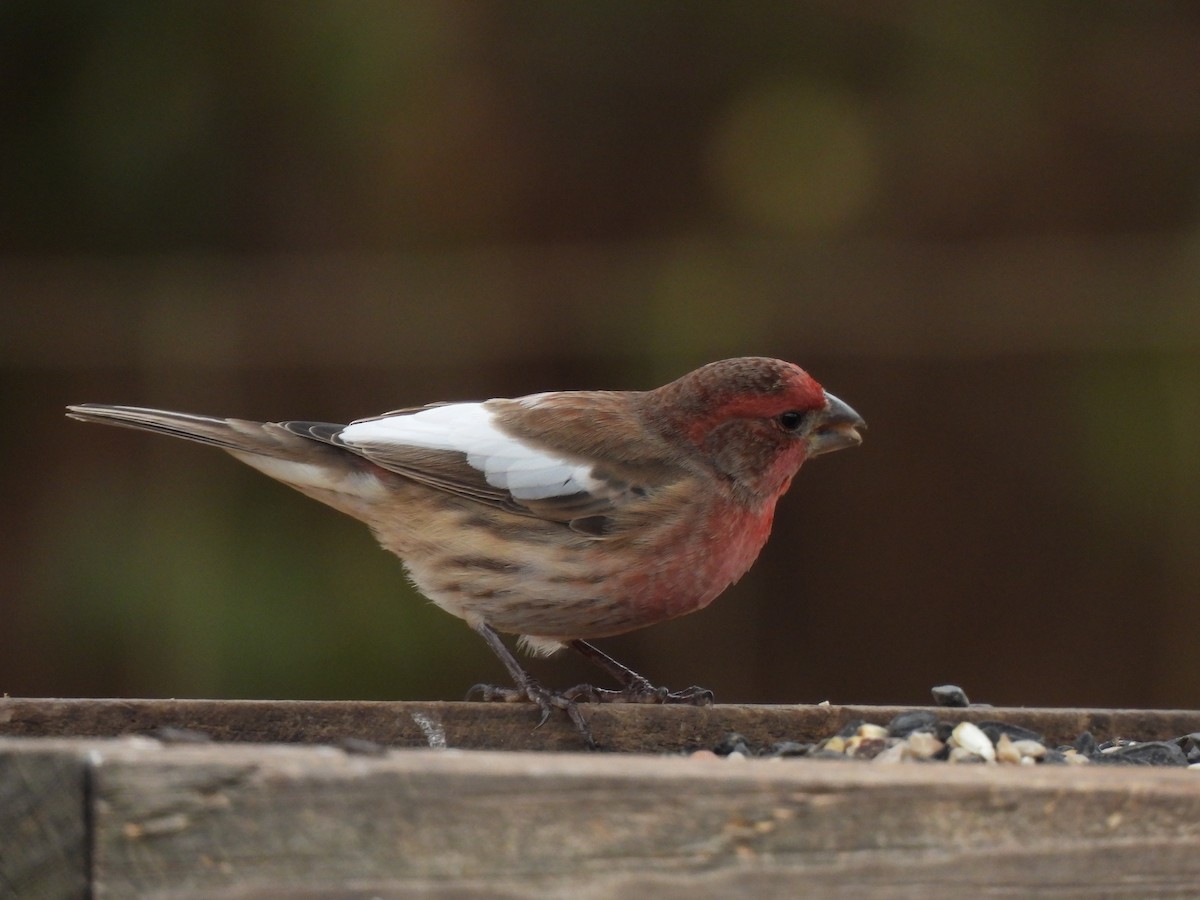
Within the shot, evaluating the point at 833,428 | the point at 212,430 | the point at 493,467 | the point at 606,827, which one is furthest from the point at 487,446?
the point at 606,827

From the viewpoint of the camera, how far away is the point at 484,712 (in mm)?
3941

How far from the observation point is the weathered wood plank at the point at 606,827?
7.54 ft

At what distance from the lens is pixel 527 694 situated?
170 inches

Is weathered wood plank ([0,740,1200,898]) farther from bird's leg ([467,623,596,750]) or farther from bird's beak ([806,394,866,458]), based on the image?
bird's beak ([806,394,866,458])

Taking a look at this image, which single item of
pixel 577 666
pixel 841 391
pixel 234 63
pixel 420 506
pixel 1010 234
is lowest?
pixel 577 666

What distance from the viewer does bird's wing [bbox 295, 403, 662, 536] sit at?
4840 millimetres

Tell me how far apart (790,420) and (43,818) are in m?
3.24

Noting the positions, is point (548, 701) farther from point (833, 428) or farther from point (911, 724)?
point (833, 428)

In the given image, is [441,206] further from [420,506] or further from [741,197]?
Answer: [420,506]

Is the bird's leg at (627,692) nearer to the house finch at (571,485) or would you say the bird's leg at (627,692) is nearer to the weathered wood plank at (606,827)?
the house finch at (571,485)

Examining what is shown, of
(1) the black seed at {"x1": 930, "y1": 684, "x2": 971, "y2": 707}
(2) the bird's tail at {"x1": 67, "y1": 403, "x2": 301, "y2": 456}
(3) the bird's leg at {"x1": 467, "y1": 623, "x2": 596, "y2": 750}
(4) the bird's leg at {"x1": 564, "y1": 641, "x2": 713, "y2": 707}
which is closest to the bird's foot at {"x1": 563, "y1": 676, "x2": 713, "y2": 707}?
(4) the bird's leg at {"x1": 564, "y1": 641, "x2": 713, "y2": 707}

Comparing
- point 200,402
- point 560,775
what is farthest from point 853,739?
point 200,402

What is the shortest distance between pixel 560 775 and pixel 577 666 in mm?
4995

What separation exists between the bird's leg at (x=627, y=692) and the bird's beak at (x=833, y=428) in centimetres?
87
